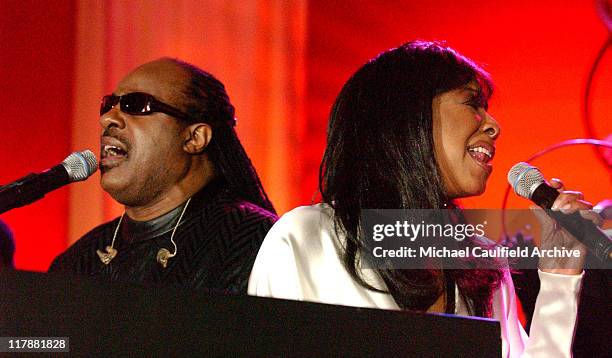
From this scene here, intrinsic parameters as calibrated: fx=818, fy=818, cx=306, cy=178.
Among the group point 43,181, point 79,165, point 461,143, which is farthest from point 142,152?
point 461,143

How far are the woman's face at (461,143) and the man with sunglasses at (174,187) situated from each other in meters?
0.61

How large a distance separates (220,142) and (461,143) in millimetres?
890

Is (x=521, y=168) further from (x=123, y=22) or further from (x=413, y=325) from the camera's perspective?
(x=123, y=22)

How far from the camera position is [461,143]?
5.93 feet

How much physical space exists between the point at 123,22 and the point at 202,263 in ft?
7.03

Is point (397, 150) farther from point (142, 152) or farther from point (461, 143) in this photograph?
point (142, 152)

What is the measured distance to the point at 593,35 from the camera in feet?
9.25

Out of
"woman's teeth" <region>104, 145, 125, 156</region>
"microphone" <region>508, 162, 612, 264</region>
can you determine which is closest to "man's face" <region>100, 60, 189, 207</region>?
"woman's teeth" <region>104, 145, 125, 156</region>

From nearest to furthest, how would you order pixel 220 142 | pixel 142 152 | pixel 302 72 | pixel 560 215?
pixel 560 215
pixel 142 152
pixel 220 142
pixel 302 72

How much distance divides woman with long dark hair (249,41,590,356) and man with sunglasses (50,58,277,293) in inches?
17.0

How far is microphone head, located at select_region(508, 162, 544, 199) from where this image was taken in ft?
5.28

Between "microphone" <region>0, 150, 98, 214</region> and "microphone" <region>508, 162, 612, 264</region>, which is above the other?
"microphone" <region>0, 150, 98, 214</region>

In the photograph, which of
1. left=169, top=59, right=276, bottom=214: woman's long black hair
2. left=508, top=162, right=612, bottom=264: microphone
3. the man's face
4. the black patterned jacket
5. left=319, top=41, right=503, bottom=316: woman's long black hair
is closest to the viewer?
left=508, top=162, right=612, bottom=264: microphone

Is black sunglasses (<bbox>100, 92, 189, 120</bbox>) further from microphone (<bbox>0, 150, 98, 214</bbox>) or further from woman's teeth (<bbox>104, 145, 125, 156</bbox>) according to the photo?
microphone (<bbox>0, 150, 98, 214</bbox>)
